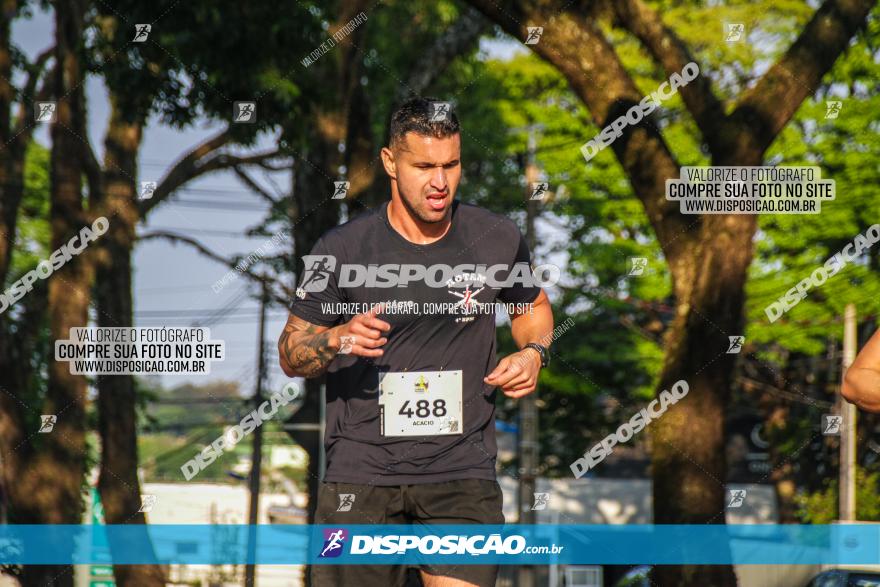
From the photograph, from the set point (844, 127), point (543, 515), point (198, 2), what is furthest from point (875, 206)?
point (198, 2)

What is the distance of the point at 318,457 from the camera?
1102 centimetres

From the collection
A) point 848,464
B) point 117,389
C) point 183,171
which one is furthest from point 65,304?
point 848,464

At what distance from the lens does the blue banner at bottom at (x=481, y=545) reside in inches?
179

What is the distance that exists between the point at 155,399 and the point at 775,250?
12.2 metres

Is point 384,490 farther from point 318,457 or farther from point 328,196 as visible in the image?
point 328,196

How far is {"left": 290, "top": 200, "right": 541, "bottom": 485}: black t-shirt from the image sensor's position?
4.59 m

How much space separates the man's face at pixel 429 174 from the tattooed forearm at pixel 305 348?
62 cm

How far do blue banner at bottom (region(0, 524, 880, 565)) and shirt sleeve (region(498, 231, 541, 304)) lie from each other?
3.11 feet

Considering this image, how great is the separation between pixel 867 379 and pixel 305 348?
224 centimetres

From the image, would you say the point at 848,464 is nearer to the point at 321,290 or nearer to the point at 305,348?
the point at 321,290

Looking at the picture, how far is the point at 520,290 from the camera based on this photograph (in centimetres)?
497

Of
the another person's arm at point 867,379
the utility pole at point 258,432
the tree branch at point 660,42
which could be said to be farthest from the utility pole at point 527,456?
the another person's arm at point 867,379

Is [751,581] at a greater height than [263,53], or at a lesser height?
lesser

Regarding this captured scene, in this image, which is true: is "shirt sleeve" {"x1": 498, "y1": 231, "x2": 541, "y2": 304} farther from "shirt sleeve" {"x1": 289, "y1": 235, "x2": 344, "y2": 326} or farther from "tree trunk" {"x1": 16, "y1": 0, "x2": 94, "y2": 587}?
"tree trunk" {"x1": 16, "y1": 0, "x2": 94, "y2": 587}
